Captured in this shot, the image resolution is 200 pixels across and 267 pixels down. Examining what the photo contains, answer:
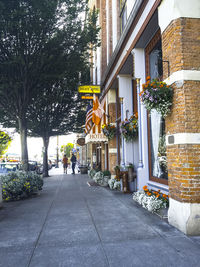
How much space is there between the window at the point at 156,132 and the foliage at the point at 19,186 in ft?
16.1

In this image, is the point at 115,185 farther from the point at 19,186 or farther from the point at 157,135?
the point at 157,135

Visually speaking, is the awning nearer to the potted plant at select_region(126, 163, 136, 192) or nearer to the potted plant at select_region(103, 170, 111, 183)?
the potted plant at select_region(103, 170, 111, 183)

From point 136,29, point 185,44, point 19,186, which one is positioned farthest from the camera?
point 19,186

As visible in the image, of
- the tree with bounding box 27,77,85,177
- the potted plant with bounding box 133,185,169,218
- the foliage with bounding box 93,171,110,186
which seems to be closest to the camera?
the potted plant with bounding box 133,185,169,218

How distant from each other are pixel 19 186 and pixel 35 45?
598 cm

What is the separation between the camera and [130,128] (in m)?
9.27

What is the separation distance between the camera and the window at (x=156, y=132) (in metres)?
6.68

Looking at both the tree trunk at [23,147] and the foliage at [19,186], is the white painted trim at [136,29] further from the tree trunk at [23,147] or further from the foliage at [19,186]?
the foliage at [19,186]

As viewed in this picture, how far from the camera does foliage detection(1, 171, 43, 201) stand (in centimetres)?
877

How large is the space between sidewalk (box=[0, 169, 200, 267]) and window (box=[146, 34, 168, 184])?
1.26m

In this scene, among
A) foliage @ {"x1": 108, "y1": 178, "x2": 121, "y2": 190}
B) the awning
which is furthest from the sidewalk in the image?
the awning

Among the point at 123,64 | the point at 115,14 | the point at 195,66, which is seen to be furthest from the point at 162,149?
the point at 115,14

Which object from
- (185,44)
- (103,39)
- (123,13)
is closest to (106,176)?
(123,13)

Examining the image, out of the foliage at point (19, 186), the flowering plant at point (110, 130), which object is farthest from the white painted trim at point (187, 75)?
the flowering plant at point (110, 130)
